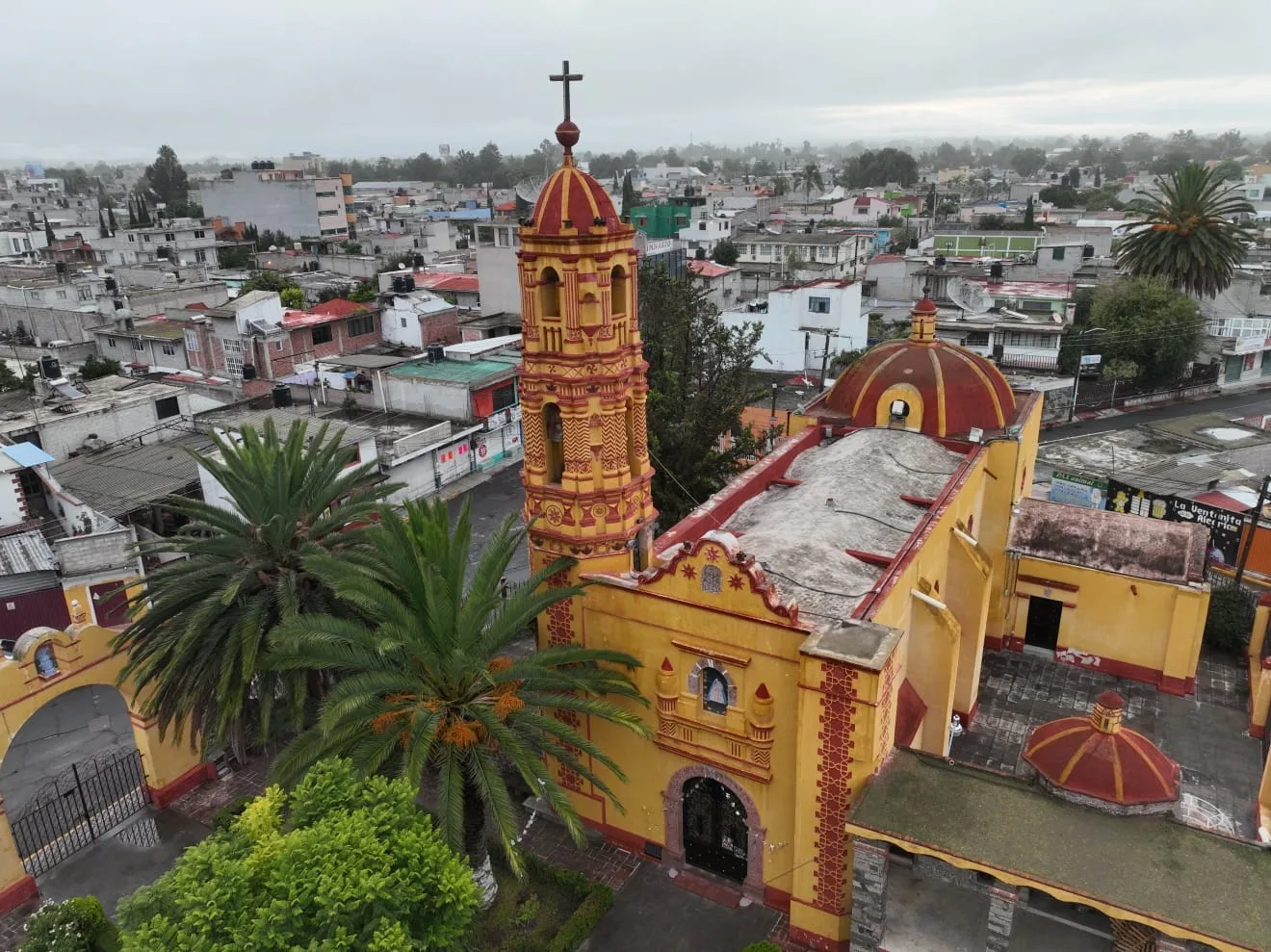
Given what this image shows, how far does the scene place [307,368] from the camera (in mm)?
48500

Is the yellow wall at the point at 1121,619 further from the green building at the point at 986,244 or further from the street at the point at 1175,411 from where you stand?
the green building at the point at 986,244

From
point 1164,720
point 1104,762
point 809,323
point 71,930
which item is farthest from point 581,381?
point 809,323

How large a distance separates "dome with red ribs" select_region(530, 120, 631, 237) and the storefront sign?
23375 millimetres

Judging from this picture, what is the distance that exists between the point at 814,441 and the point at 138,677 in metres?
18.8

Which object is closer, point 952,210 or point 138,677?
point 138,677

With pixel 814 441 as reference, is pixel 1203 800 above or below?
below

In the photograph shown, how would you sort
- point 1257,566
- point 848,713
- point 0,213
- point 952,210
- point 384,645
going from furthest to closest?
point 0,213 < point 952,210 < point 1257,566 < point 848,713 < point 384,645

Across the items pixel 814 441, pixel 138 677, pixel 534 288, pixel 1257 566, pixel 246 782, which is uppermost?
pixel 534 288

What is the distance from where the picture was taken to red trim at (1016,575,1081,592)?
2516 cm

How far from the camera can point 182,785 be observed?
20875 mm

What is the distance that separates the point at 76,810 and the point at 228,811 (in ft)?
13.0

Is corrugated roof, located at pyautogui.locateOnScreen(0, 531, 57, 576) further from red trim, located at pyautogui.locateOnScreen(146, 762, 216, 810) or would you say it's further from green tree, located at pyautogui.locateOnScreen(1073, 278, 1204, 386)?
green tree, located at pyautogui.locateOnScreen(1073, 278, 1204, 386)

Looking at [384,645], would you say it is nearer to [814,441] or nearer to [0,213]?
[814,441]

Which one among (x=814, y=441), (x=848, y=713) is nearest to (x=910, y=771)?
(x=848, y=713)
